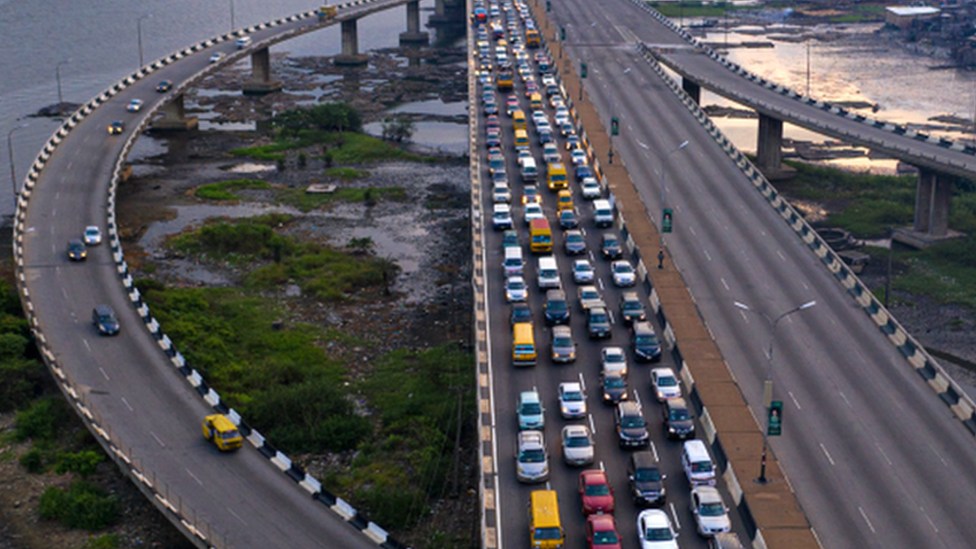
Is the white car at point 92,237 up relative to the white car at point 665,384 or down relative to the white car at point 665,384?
up

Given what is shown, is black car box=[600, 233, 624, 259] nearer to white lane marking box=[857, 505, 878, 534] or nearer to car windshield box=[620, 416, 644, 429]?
car windshield box=[620, 416, 644, 429]

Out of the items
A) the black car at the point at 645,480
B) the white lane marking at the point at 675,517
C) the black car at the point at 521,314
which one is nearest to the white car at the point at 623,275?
the black car at the point at 521,314

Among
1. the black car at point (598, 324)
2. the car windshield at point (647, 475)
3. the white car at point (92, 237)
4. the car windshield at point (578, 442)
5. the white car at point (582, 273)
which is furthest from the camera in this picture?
the white car at point (92, 237)

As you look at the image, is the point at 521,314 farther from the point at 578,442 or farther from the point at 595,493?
the point at 595,493

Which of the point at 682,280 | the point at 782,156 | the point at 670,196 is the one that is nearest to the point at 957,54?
the point at 782,156

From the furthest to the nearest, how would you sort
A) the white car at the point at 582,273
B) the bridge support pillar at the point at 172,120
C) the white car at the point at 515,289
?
the bridge support pillar at the point at 172,120 < the white car at the point at 582,273 < the white car at the point at 515,289

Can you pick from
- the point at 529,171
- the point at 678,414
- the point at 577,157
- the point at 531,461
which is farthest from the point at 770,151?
the point at 531,461

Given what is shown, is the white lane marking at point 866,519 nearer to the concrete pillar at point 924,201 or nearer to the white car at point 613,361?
the white car at point 613,361
